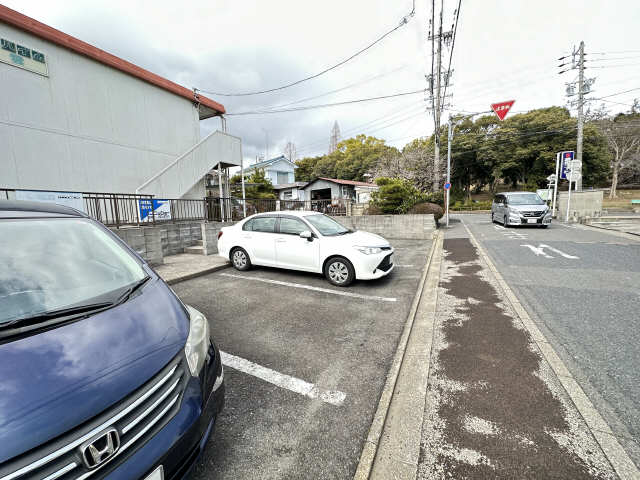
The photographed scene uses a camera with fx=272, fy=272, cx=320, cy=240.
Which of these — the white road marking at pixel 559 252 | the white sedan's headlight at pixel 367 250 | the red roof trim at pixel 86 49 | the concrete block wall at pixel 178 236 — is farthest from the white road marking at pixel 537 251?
the red roof trim at pixel 86 49

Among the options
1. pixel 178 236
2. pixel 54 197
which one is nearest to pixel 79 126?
pixel 54 197

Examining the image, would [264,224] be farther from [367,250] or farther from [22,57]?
[22,57]

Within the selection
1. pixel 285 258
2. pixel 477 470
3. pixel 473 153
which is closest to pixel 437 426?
pixel 477 470

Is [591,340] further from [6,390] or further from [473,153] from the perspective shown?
[473,153]

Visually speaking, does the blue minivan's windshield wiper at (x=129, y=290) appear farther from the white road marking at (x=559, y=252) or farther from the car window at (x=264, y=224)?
the white road marking at (x=559, y=252)

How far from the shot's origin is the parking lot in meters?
1.80

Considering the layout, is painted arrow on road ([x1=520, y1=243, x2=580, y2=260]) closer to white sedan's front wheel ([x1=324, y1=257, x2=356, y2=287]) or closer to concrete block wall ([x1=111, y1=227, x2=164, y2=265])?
white sedan's front wheel ([x1=324, y1=257, x2=356, y2=287])

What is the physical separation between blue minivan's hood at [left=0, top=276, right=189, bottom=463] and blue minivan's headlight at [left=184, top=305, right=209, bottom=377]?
0.07 meters

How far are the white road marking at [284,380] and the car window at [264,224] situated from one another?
341cm

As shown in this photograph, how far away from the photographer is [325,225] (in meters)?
5.92

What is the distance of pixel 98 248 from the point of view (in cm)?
234

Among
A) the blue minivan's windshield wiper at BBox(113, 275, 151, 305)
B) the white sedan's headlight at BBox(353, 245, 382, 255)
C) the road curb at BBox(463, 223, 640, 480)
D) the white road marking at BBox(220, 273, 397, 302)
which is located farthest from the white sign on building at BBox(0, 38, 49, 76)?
the road curb at BBox(463, 223, 640, 480)

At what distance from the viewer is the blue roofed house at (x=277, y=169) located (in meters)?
32.0

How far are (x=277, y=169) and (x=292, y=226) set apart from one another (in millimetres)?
29003
